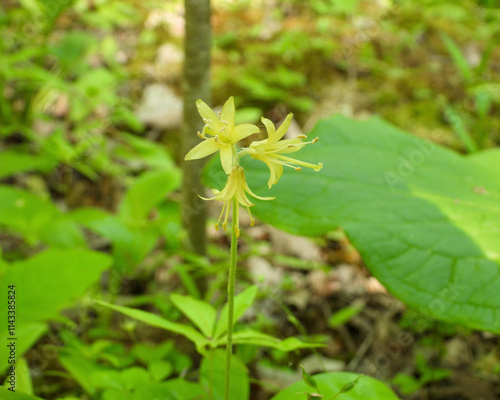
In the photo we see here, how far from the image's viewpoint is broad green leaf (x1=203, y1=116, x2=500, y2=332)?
1103 millimetres

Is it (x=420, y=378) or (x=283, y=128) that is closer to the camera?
(x=283, y=128)

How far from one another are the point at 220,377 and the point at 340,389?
30 centimetres

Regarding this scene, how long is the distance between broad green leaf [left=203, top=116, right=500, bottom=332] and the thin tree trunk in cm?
36

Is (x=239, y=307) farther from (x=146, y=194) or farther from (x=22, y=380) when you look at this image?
(x=146, y=194)

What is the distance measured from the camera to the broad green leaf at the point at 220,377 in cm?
103

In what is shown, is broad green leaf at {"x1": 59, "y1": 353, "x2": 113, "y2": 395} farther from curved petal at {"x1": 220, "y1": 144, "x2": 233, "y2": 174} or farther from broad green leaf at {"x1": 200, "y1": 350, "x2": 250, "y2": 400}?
curved petal at {"x1": 220, "y1": 144, "x2": 233, "y2": 174}

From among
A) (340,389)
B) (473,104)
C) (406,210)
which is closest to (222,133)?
(340,389)

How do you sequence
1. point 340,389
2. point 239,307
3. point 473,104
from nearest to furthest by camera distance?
point 340,389, point 239,307, point 473,104

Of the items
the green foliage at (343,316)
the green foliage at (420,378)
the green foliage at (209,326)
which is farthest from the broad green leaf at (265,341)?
the green foliage at (343,316)

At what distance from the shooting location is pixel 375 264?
1.14 meters

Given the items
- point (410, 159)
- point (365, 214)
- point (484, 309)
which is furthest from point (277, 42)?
point (484, 309)

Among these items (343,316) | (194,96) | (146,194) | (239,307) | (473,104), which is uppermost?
(473,104)

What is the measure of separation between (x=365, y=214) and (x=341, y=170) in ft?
0.70

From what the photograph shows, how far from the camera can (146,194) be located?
1800 millimetres
